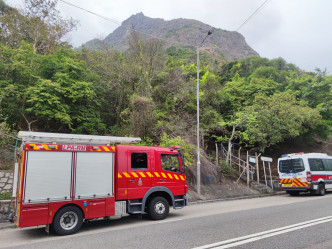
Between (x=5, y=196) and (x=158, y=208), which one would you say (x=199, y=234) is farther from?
(x=5, y=196)

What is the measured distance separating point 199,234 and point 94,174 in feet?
12.2

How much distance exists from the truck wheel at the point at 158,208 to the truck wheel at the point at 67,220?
8.12 ft

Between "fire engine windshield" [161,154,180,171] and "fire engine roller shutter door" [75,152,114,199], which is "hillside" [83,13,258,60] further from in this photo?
"fire engine roller shutter door" [75,152,114,199]

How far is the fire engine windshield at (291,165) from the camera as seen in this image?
15576mm

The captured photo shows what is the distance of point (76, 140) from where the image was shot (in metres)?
7.71

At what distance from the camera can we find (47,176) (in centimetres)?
694

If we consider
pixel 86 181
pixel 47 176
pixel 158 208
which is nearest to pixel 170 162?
pixel 158 208

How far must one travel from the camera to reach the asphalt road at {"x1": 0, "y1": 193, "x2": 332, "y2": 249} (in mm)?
5582

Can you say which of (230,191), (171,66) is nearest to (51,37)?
(171,66)

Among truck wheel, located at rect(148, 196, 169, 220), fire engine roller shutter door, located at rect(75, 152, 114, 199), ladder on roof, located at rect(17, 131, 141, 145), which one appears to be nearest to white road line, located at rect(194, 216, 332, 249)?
truck wheel, located at rect(148, 196, 169, 220)

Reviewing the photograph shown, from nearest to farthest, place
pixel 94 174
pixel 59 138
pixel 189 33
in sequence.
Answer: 1. pixel 59 138
2. pixel 94 174
3. pixel 189 33

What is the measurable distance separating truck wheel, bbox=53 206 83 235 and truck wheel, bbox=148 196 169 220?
8.12 ft

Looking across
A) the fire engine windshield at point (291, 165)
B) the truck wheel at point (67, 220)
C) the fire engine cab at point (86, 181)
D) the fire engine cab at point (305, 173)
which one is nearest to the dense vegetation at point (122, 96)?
the fire engine windshield at point (291, 165)

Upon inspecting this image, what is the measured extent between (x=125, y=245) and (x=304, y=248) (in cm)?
392
